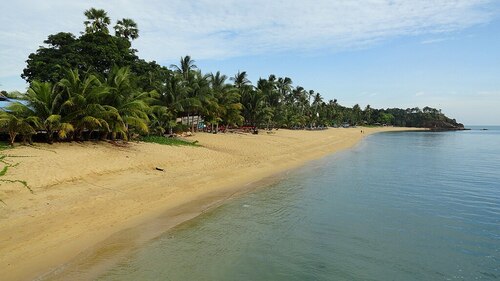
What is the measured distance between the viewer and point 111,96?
20.7 metres

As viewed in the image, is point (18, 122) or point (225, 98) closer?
point (18, 122)

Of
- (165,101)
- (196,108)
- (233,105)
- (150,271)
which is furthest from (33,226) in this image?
(233,105)

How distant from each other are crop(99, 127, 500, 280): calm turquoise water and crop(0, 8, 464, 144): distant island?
994cm

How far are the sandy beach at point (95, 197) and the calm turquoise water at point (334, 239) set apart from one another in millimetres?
1098

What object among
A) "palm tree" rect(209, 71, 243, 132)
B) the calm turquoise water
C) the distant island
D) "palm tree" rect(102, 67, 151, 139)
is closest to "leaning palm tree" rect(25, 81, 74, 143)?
the distant island

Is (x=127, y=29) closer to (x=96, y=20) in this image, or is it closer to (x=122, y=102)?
(x=96, y=20)

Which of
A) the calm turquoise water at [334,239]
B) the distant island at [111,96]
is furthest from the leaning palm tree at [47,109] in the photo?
the calm turquoise water at [334,239]

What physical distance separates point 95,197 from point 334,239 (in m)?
7.88

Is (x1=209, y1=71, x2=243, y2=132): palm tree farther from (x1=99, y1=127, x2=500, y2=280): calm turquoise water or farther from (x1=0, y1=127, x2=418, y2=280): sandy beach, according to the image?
(x1=99, y1=127, x2=500, y2=280): calm turquoise water

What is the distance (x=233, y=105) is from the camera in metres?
41.3

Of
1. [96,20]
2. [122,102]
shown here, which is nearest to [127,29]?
[96,20]

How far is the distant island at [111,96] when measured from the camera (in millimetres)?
17500

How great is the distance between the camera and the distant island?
17500 millimetres

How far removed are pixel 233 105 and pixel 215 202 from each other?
92.3ft
